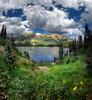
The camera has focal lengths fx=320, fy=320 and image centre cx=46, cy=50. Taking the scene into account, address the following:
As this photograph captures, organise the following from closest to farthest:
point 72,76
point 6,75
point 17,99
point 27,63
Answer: point 17,99 < point 6,75 < point 72,76 < point 27,63

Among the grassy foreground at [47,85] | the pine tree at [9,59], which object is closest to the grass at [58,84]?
the grassy foreground at [47,85]

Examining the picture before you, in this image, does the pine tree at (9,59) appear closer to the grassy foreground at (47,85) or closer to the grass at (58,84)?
the grassy foreground at (47,85)

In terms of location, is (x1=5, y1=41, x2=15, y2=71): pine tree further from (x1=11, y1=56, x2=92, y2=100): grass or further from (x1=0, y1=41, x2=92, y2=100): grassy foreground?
(x1=11, y1=56, x2=92, y2=100): grass

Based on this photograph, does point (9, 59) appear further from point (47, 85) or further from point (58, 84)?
point (58, 84)

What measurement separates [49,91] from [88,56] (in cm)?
488

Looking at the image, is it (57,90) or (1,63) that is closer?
(57,90)

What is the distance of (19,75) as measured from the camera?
2011 cm

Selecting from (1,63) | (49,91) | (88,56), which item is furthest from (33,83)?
(88,56)

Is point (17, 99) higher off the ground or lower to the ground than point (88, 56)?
lower

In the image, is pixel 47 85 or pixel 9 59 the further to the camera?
pixel 9 59

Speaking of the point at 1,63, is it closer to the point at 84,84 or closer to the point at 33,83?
the point at 33,83

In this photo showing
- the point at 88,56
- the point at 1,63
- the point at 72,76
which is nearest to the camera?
the point at 88,56

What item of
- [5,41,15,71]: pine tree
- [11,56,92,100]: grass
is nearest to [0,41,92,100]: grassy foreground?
[11,56,92,100]: grass

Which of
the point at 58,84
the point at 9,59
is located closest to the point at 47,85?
the point at 58,84
